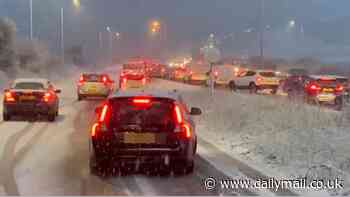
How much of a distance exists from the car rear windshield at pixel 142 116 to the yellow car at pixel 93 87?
25456mm

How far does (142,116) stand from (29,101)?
12.8m

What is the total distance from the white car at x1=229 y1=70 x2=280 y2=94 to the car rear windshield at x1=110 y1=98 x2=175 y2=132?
3369 cm

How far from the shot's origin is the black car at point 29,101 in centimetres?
2439

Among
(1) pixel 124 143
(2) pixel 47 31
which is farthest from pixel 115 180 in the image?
(2) pixel 47 31

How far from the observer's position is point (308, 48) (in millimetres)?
134125

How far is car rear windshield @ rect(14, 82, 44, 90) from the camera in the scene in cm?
2495

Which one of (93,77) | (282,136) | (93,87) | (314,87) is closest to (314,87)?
(314,87)

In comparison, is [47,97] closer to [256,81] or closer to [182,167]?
[182,167]

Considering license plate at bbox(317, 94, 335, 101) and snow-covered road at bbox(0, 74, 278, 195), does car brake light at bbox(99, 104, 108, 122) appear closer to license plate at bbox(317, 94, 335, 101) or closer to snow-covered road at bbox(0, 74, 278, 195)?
snow-covered road at bbox(0, 74, 278, 195)

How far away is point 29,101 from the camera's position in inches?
966

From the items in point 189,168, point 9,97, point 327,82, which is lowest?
point 189,168

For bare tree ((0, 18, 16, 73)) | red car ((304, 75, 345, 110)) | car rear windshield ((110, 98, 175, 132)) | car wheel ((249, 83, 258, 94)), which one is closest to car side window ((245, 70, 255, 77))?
car wheel ((249, 83, 258, 94))

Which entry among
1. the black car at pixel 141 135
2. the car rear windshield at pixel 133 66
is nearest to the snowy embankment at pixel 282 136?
the black car at pixel 141 135

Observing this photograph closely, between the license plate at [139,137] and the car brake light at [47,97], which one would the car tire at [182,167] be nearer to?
the license plate at [139,137]
